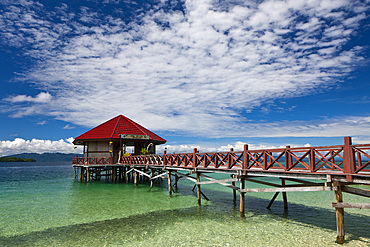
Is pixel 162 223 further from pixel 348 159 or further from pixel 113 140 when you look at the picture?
pixel 113 140

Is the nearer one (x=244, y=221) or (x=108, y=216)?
(x=244, y=221)

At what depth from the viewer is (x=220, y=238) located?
8867 mm

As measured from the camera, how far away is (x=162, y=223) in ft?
35.5

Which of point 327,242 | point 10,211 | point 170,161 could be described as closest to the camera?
point 327,242

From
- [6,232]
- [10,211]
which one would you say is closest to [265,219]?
[6,232]

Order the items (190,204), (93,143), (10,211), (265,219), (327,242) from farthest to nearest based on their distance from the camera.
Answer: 1. (93,143)
2. (190,204)
3. (10,211)
4. (265,219)
5. (327,242)

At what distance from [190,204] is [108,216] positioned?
17.0 feet

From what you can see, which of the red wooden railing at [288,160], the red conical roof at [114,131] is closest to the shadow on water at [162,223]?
the red wooden railing at [288,160]

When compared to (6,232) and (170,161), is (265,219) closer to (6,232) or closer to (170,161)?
(170,161)

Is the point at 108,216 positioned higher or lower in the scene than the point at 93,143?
lower

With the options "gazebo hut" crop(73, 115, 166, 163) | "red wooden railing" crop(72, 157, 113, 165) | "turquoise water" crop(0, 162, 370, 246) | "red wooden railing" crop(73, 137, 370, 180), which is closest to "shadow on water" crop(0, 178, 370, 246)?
"turquoise water" crop(0, 162, 370, 246)

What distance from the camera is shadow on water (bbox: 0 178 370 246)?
8867mm

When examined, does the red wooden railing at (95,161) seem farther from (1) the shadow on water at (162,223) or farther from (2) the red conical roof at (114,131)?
(1) the shadow on water at (162,223)

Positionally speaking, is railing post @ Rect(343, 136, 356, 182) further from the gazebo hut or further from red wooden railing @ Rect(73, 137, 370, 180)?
the gazebo hut
